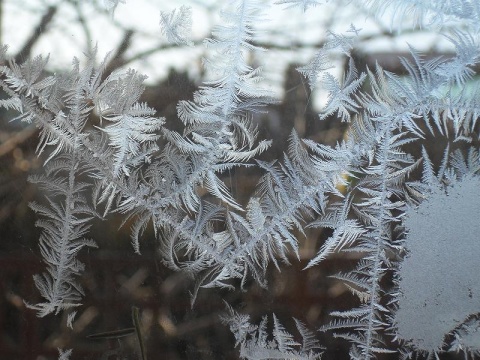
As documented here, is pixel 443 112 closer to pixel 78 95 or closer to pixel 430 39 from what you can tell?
pixel 430 39

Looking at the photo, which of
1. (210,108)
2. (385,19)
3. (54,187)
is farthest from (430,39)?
(54,187)

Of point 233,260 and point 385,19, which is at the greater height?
point 385,19

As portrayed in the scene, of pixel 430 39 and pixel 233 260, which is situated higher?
pixel 430 39

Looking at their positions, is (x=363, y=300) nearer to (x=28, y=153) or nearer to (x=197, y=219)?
(x=197, y=219)
